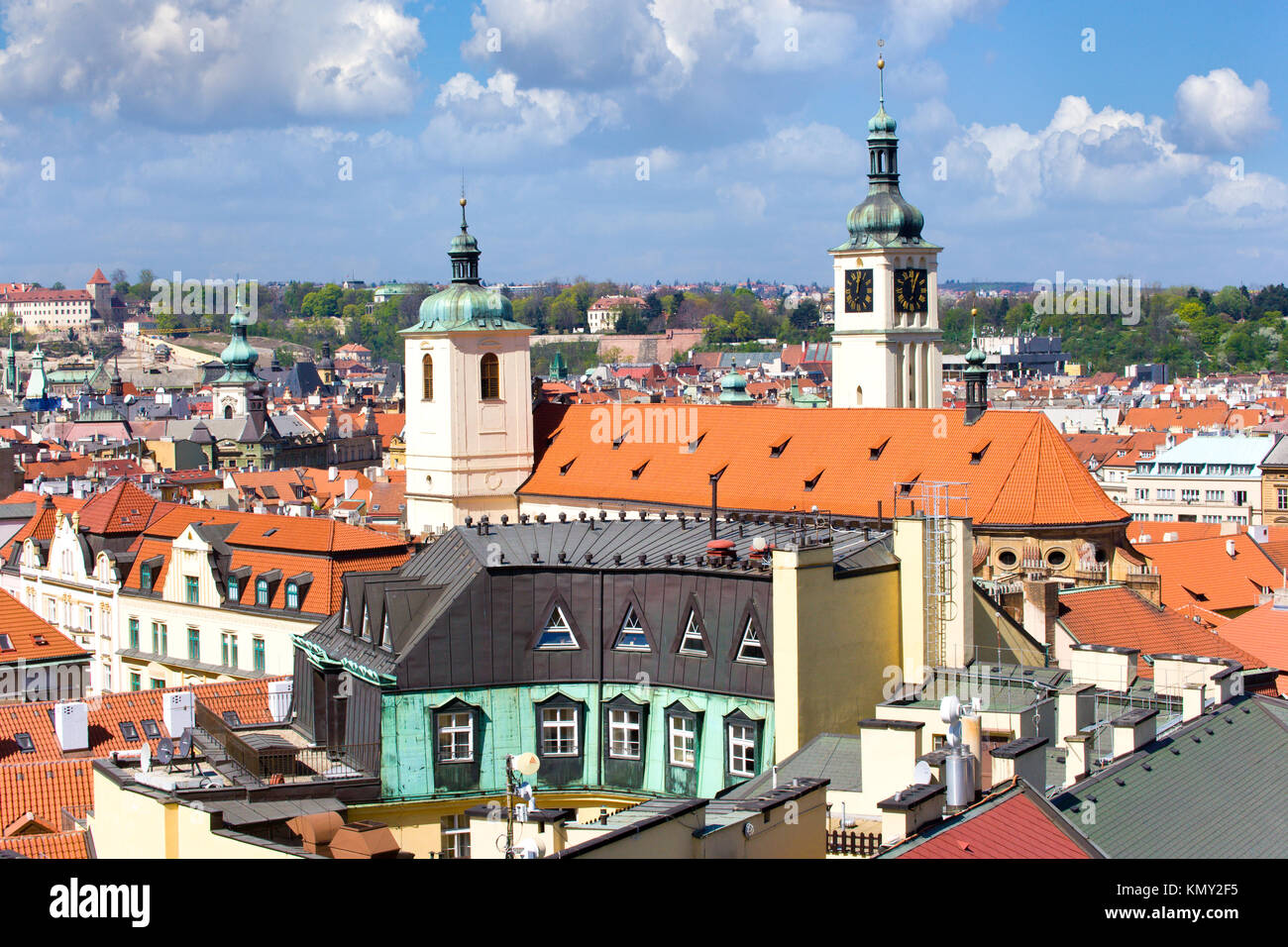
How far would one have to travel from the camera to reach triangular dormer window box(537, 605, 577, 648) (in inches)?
935

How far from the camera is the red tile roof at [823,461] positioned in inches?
1796

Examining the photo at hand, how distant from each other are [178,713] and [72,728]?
1.42m

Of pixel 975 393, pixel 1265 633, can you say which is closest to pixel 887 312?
pixel 975 393

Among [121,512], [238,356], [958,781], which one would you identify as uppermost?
[238,356]

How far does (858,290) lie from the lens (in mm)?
63812

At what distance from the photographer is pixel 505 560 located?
24938 millimetres

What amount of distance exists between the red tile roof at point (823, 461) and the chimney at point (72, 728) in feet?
80.3

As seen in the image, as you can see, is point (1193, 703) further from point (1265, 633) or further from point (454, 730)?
point (1265, 633)

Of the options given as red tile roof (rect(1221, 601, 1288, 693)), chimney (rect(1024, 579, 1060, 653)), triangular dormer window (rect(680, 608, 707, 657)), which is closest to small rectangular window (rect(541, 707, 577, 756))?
triangular dormer window (rect(680, 608, 707, 657))

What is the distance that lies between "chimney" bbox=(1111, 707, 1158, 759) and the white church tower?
37.4 meters

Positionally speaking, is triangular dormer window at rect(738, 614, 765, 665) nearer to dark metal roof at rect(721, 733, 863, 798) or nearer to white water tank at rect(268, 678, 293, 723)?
dark metal roof at rect(721, 733, 863, 798)

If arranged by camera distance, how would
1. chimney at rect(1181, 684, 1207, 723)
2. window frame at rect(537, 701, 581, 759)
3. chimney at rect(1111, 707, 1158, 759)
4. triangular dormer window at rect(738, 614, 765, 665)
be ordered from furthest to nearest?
window frame at rect(537, 701, 581, 759), triangular dormer window at rect(738, 614, 765, 665), chimney at rect(1181, 684, 1207, 723), chimney at rect(1111, 707, 1158, 759)
